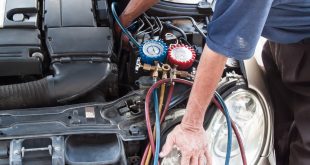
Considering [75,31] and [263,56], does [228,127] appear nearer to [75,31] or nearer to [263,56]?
[263,56]

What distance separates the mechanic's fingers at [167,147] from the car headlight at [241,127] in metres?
0.14

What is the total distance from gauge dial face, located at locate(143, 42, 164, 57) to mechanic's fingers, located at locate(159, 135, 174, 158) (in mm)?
271

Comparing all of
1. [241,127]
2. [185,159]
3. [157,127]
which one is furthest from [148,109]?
[241,127]

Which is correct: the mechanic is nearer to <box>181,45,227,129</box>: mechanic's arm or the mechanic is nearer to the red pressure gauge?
<box>181,45,227,129</box>: mechanic's arm

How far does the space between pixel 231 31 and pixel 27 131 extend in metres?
0.59

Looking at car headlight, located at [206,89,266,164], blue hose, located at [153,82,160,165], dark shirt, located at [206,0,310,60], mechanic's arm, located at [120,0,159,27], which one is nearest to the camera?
dark shirt, located at [206,0,310,60]

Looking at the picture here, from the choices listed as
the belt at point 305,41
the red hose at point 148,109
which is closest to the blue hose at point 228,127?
the red hose at point 148,109

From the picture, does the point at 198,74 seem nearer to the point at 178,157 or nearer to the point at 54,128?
the point at 178,157

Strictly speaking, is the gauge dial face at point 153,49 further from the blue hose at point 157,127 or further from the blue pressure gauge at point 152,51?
the blue hose at point 157,127

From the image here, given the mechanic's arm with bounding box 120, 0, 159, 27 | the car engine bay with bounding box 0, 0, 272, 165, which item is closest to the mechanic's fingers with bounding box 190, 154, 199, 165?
the car engine bay with bounding box 0, 0, 272, 165

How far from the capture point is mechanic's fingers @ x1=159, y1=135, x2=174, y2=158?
4.06 ft

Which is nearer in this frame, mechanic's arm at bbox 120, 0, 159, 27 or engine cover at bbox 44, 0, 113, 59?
engine cover at bbox 44, 0, 113, 59

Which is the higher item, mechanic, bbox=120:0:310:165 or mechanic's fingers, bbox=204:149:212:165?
mechanic, bbox=120:0:310:165

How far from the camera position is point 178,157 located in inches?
Answer: 50.4
